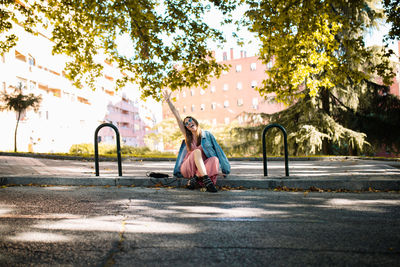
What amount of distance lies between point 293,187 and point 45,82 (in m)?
35.6

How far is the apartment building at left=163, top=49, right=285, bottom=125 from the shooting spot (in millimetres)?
73125

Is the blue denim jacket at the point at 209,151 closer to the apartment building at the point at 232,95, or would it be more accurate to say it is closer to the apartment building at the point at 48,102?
the apartment building at the point at 48,102

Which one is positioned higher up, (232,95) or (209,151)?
(232,95)

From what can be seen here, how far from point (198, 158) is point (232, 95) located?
70601 millimetres

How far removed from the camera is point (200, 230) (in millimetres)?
3281

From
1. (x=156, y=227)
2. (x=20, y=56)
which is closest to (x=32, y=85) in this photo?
(x=20, y=56)

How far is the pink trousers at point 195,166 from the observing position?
19.5 ft

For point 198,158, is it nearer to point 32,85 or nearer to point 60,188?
point 60,188

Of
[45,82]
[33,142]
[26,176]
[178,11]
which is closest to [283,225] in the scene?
[26,176]

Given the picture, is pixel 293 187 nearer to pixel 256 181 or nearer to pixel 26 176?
pixel 256 181

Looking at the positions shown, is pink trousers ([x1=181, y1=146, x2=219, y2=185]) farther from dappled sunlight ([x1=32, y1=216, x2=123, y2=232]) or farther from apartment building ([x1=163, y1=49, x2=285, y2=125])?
apartment building ([x1=163, y1=49, x2=285, y2=125])

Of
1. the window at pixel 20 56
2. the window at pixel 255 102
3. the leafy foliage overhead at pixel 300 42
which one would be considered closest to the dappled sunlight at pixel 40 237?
the leafy foliage overhead at pixel 300 42

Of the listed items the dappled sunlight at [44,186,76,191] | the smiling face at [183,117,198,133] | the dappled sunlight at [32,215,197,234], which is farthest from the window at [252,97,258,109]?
the dappled sunlight at [32,215,197,234]

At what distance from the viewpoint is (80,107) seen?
44.7 meters
